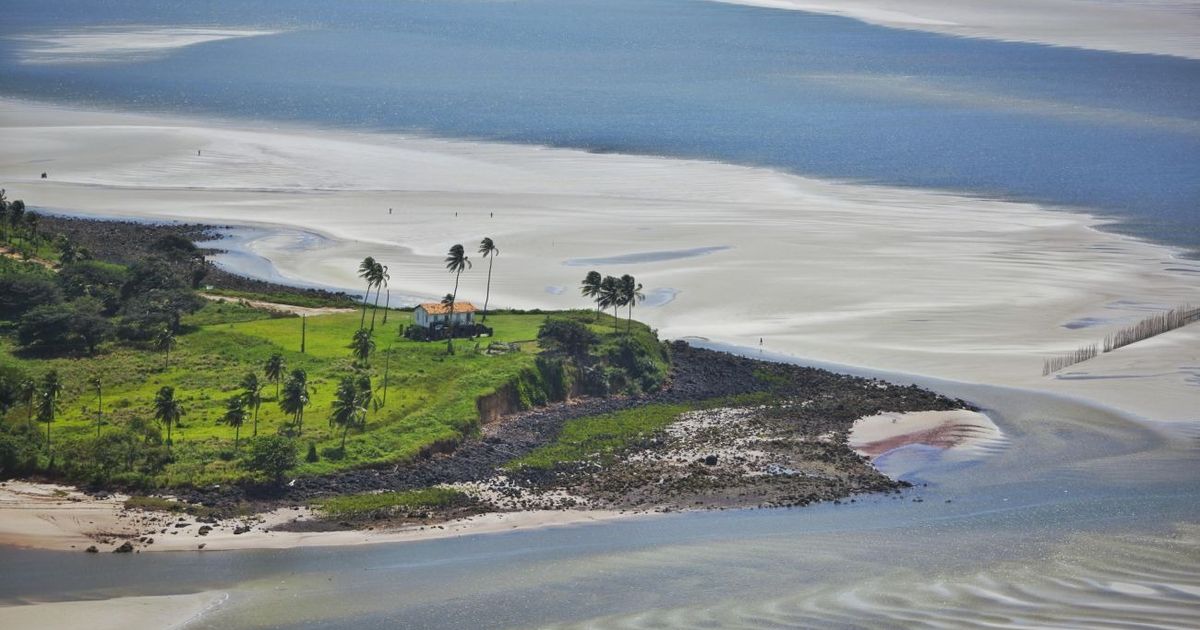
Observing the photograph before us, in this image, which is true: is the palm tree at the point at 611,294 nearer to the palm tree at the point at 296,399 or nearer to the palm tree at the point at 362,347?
the palm tree at the point at 362,347

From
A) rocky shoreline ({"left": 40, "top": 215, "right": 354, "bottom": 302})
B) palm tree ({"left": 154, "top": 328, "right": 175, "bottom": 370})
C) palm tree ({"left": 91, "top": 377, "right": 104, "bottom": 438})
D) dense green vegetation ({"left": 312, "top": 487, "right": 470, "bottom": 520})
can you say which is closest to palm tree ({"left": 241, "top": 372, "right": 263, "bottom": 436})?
palm tree ({"left": 91, "top": 377, "right": 104, "bottom": 438})

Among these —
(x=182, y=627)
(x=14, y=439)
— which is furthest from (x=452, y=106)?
(x=182, y=627)

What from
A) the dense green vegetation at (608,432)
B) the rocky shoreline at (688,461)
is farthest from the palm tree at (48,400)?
the dense green vegetation at (608,432)

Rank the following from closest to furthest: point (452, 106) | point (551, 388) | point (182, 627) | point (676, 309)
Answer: point (182, 627) < point (551, 388) < point (676, 309) < point (452, 106)

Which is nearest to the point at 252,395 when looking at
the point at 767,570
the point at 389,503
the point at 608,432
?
the point at 389,503

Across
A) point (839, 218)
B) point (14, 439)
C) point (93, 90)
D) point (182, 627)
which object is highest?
point (93, 90)

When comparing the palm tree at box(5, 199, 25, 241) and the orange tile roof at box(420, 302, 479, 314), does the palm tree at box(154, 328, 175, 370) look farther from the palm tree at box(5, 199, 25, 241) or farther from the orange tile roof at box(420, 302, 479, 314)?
the palm tree at box(5, 199, 25, 241)

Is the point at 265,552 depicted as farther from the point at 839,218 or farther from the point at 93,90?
the point at 93,90

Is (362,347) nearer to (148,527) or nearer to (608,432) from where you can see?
(608,432)
